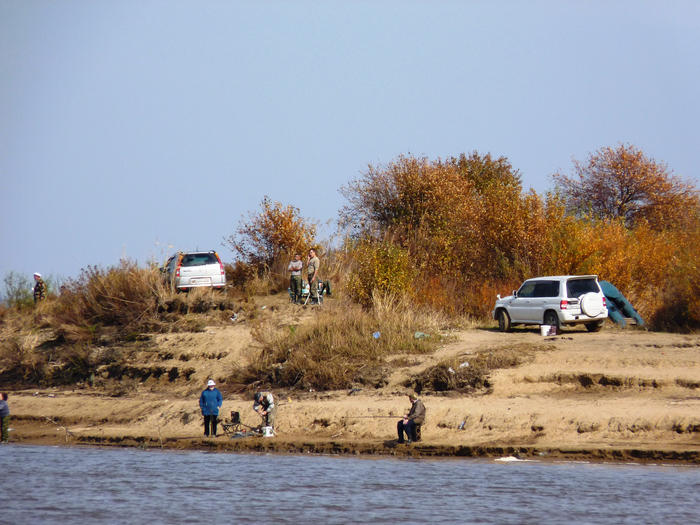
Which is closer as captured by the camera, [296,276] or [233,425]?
[233,425]

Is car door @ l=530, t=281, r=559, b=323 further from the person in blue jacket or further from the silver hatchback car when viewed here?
the silver hatchback car

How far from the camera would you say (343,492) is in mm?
15047

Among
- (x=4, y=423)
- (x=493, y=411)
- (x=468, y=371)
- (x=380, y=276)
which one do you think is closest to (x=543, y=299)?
(x=468, y=371)

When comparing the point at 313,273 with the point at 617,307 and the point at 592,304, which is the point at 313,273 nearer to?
the point at 592,304

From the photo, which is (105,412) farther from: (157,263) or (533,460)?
(533,460)

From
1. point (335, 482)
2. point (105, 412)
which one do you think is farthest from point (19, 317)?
point (335, 482)

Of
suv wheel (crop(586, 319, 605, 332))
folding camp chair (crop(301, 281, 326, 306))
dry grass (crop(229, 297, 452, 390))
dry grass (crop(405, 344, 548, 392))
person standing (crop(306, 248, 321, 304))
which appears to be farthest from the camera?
folding camp chair (crop(301, 281, 326, 306))

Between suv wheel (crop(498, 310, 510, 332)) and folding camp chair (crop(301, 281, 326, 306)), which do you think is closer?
suv wheel (crop(498, 310, 510, 332))

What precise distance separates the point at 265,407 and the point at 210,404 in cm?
128

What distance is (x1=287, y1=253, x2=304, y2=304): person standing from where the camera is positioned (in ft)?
89.4

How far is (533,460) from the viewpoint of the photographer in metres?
16.2

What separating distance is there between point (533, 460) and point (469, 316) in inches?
486

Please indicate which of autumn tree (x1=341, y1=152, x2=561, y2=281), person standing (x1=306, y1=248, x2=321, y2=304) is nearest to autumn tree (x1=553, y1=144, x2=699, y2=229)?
autumn tree (x1=341, y1=152, x2=561, y2=281)

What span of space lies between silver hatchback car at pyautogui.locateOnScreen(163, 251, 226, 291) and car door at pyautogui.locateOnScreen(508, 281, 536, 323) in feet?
33.2
